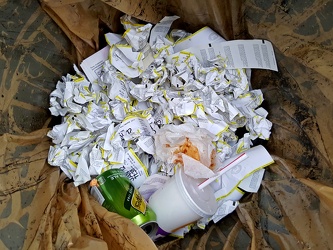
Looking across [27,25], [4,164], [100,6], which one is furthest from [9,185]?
[100,6]

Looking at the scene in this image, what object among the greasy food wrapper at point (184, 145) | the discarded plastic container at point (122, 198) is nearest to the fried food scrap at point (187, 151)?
the greasy food wrapper at point (184, 145)

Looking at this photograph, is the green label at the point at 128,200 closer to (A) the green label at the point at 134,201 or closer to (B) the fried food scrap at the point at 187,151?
(A) the green label at the point at 134,201

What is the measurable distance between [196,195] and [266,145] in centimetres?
25

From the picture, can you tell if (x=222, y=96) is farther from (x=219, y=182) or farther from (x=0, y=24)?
(x=0, y=24)

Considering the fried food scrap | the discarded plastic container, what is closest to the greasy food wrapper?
the fried food scrap

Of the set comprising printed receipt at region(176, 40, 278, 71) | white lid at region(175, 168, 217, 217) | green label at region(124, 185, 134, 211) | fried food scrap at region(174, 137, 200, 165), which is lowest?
white lid at region(175, 168, 217, 217)

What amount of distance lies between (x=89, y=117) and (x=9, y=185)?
22 cm

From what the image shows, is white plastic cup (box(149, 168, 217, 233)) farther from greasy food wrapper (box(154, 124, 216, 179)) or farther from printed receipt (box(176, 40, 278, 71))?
printed receipt (box(176, 40, 278, 71))

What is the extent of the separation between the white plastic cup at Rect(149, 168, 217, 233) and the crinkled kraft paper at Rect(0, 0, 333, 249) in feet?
0.32

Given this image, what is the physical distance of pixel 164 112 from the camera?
41.9 inches

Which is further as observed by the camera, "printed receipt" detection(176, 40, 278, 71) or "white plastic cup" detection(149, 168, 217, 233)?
"printed receipt" detection(176, 40, 278, 71)

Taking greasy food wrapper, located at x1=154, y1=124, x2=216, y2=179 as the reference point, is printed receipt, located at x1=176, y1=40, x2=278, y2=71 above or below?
above

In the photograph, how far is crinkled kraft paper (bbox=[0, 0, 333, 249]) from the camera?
2.97 feet

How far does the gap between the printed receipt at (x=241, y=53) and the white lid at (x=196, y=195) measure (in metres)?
0.28
